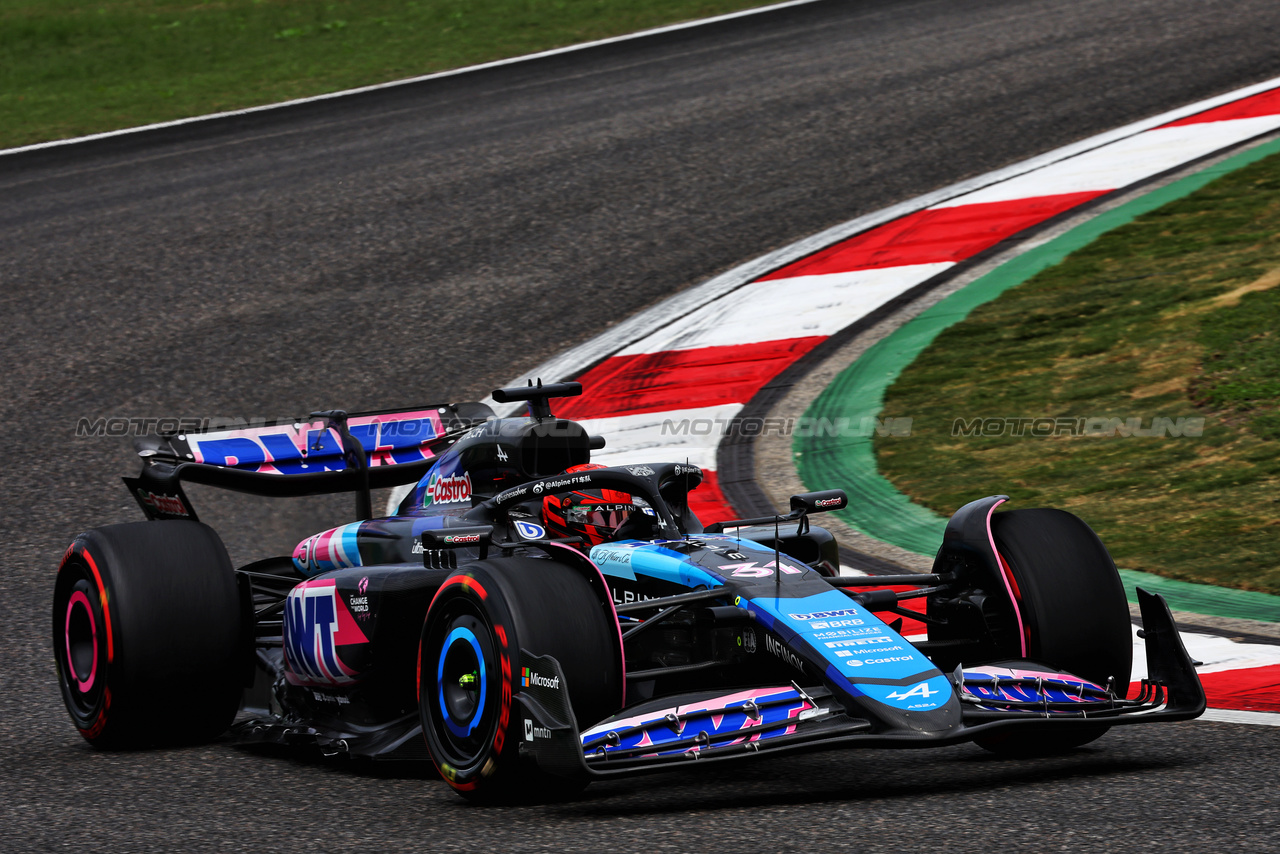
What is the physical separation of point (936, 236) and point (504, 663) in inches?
291

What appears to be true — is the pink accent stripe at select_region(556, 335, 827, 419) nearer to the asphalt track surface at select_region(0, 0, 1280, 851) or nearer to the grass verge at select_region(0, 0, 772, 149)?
the asphalt track surface at select_region(0, 0, 1280, 851)

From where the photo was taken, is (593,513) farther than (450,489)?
No

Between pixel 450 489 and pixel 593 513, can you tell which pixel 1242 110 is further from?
pixel 593 513

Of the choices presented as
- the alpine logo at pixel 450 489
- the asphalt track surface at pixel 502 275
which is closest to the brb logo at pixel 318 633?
the asphalt track surface at pixel 502 275

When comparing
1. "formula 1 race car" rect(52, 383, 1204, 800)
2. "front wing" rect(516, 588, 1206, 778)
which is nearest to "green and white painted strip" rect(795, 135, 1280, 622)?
"formula 1 race car" rect(52, 383, 1204, 800)

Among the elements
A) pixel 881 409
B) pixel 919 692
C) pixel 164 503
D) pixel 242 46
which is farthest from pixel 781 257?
pixel 242 46

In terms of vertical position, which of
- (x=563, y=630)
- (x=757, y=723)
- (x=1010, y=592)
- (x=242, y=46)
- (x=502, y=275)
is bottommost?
(x=757, y=723)

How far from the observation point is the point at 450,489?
572 cm

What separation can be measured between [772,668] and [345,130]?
11.3 metres

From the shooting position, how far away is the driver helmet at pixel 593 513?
5137 millimetres

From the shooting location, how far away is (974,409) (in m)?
8.27

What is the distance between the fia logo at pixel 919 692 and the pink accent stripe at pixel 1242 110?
945 cm

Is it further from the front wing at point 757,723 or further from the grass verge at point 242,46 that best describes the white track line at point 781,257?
the grass verge at point 242,46

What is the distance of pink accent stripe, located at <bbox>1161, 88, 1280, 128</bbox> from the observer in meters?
12.3
